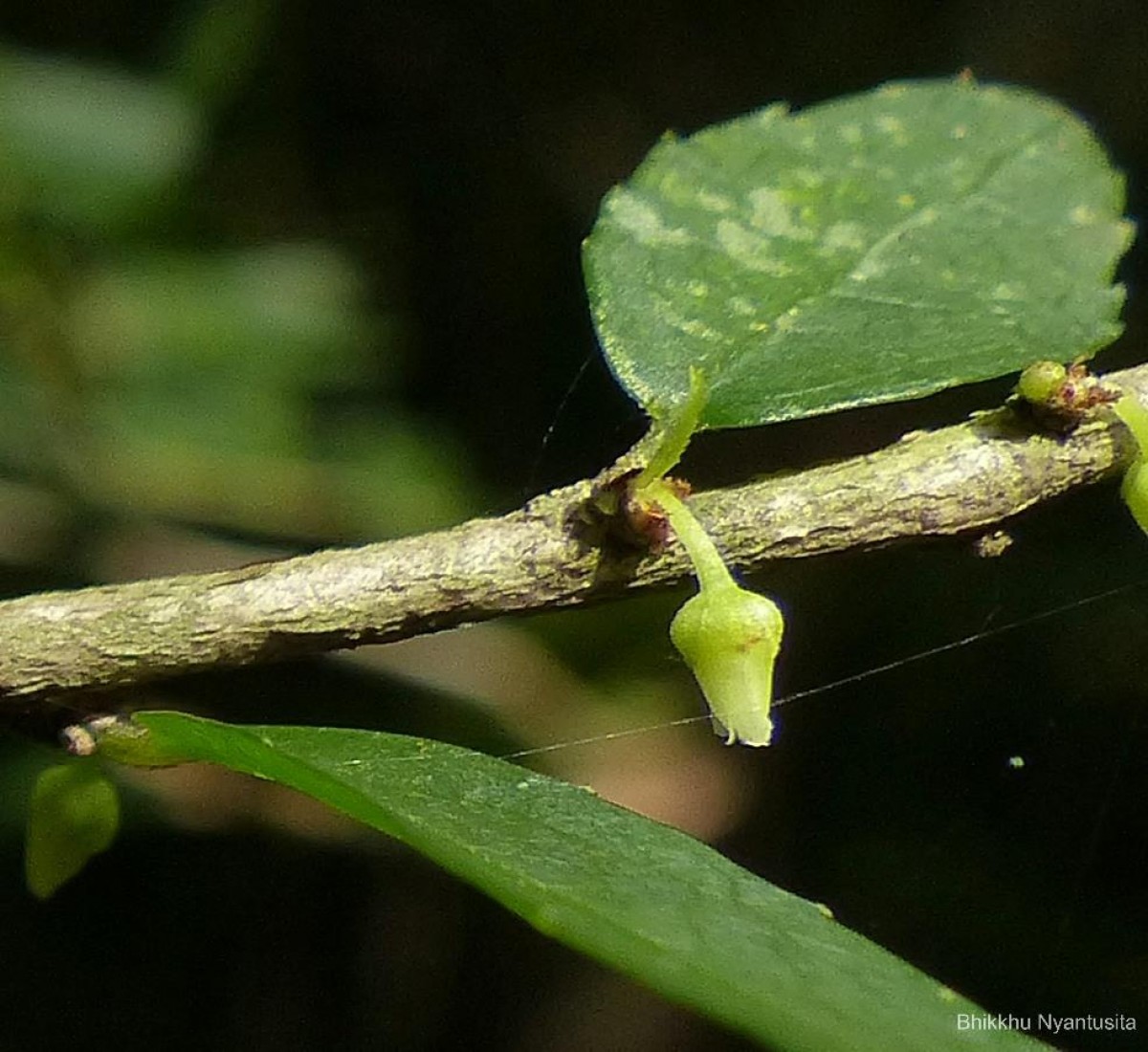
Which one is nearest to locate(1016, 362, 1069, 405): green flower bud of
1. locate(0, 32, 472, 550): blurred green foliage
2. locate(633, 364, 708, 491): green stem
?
locate(633, 364, 708, 491): green stem

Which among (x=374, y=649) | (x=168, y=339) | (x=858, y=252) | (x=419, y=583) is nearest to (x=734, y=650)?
(x=419, y=583)

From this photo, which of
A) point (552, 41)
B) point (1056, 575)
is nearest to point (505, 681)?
point (1056, 575)

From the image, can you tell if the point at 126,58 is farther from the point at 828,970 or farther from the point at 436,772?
the point at 828,970

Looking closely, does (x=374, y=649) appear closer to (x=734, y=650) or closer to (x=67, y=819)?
(x=67, y=819)

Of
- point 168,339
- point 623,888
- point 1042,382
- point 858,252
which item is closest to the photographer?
point 623,888

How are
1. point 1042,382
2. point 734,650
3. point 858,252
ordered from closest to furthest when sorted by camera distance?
1. point 734,650
2. point 1042,382
3. point 858,252

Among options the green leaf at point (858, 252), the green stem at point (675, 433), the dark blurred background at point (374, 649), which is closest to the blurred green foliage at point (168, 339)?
the dark blurred background at point (374, 649)

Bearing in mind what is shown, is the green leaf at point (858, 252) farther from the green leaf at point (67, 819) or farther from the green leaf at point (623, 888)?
the green leaf at point (67, 819)
